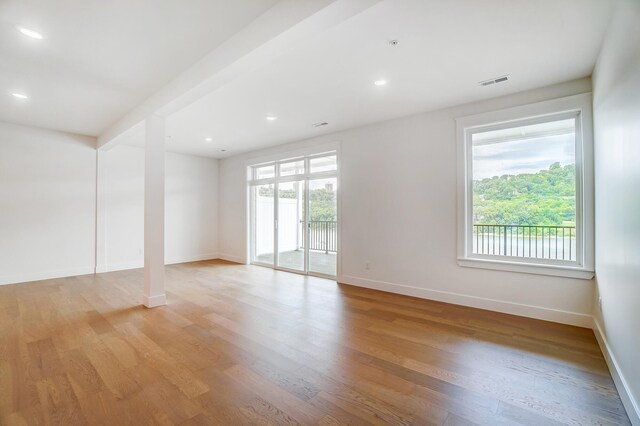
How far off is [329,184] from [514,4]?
3.64m

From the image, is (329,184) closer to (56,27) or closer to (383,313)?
(383,313)

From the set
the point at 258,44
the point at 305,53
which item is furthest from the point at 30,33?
the point at 305,53

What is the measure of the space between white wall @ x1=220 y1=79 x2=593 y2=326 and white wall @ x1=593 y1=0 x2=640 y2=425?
1.98 ft

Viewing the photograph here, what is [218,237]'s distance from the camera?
24.8ft

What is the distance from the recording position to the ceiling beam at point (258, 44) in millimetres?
1771

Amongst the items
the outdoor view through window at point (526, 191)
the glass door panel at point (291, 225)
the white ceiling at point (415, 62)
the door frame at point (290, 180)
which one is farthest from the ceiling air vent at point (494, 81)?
the glass door panel at point (291, 225)

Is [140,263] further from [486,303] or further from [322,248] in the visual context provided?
[486,303]

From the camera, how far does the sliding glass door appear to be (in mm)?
5344

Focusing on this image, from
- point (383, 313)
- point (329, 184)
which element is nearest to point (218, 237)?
point (329, 184)

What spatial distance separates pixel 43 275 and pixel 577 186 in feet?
26.5

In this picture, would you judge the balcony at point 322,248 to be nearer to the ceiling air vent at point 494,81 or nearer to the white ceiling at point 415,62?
the white ceiling at point 415,62

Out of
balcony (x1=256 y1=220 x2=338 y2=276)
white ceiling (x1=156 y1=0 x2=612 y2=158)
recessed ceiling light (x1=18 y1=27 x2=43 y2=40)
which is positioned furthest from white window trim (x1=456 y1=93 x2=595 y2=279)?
Answer: recessed ceiling light (x1=18 y1=27 x2=43 y2=40)

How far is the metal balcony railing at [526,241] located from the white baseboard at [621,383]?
0.90 meters

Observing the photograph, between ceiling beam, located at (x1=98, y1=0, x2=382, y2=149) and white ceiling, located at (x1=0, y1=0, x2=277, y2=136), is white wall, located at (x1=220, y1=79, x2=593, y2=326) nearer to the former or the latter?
ceiling beam, located at (x1=98, y1=0, x2=382, y2=149)
